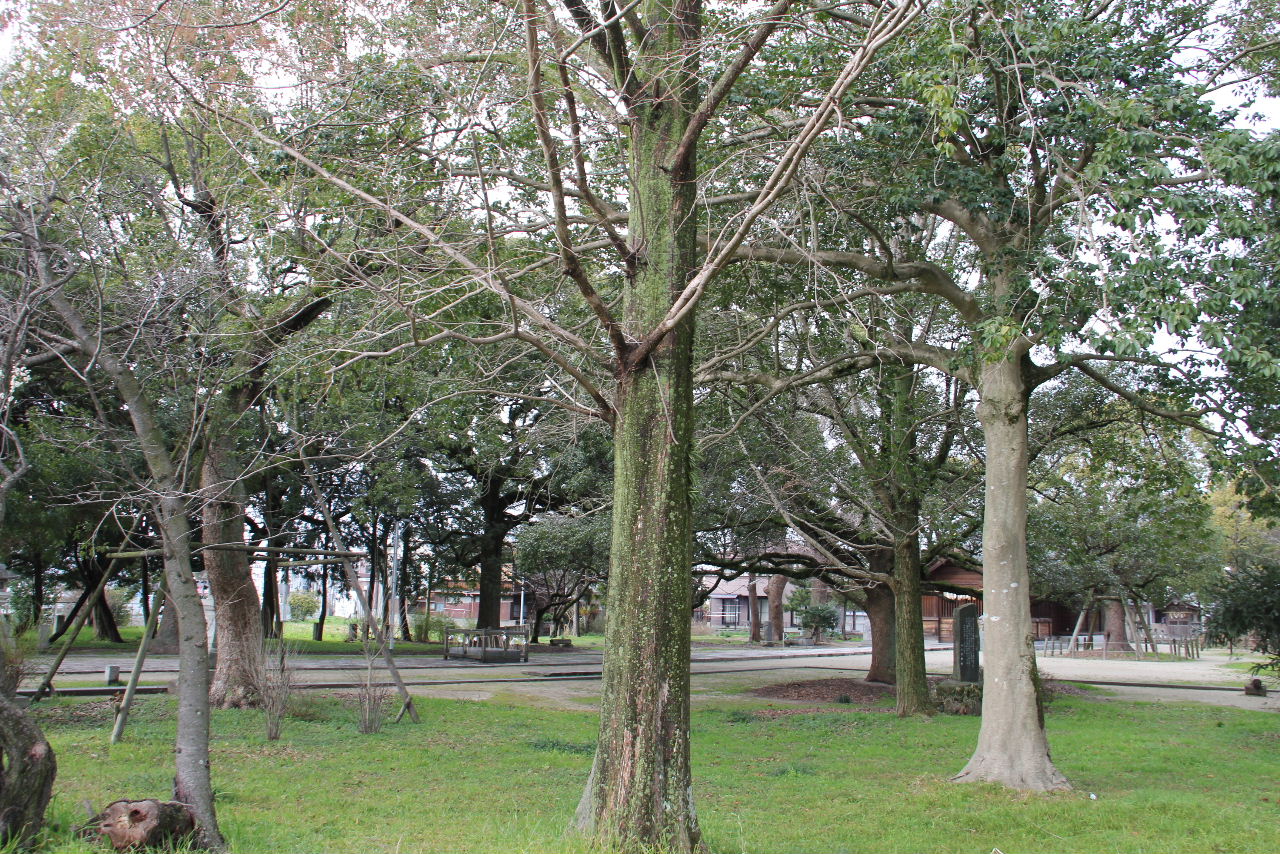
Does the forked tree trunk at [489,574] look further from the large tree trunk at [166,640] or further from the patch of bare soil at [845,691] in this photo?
the patch of bare soil at [845,691]

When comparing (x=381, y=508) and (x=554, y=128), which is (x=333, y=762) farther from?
(x=381, y=508)

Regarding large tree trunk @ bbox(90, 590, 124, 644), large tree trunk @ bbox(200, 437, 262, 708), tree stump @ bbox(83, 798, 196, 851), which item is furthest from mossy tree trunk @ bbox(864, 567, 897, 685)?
large tree trunk @ bbox(90, 590, 124, 644)

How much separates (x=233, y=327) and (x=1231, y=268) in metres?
9.14

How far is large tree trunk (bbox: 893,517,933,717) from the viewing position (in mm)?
15273

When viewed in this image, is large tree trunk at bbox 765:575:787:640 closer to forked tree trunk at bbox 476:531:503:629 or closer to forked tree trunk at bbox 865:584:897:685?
forked tree trunk at bbox 476:531:503:629

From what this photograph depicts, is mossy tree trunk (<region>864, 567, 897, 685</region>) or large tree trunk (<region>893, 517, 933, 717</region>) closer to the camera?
large tree trunk (<region>893, 517, 933, 717</region>)

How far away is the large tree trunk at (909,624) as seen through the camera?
15273 mm

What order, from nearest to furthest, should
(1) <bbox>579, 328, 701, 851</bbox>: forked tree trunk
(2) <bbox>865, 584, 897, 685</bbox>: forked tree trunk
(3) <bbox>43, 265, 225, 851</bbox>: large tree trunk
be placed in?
(1) <bbox>579, 328, 701, 851</bbox>: forked tree trunk → (3) <bbox>43, 265, 225, 851</bbox>: large tree trunk → (2) <bbox>865, 584, 897, 685</bbox>: forked tree trunk

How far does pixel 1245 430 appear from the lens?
9.36 meters

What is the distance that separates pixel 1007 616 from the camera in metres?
9.25

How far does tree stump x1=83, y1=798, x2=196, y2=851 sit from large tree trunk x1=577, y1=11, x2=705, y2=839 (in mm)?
2410

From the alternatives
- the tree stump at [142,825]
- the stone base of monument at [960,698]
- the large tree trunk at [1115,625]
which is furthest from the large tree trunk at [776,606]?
the tree stump at [142,825]

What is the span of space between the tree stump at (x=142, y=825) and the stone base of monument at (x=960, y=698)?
13.5 m

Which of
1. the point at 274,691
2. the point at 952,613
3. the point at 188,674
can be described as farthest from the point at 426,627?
the point at 188,674
